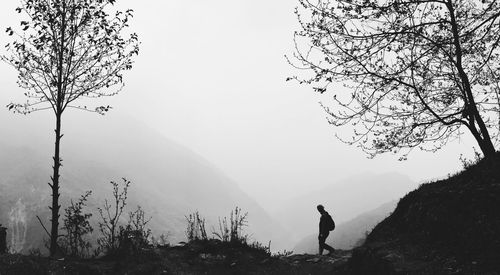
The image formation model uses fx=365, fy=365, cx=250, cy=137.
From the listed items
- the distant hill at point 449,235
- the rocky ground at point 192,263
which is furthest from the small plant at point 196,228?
the distant hill at point 449,235

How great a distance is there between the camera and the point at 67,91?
15.0 metres

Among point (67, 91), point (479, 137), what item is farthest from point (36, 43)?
point (479, 137)

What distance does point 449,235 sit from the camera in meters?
9.48

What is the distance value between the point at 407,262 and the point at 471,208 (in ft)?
7.16

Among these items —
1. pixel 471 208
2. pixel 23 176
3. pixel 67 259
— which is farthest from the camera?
pixel 23 176

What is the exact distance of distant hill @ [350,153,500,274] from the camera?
8.19 m

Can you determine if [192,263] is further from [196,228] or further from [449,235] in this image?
[449,235]

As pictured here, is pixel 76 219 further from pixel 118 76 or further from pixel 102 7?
pixel 102 7

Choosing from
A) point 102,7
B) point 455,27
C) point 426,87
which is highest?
point 102,7

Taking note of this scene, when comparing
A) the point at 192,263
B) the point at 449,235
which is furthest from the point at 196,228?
the point at 449,235

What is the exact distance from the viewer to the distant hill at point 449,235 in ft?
26.9

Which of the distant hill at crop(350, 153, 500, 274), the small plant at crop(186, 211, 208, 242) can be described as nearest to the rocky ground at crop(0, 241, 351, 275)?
the small plant at crop(186, 211, 208, 242)

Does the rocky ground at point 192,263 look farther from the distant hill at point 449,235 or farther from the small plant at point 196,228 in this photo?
the distant hill at point 449,235

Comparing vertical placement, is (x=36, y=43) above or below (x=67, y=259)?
above
